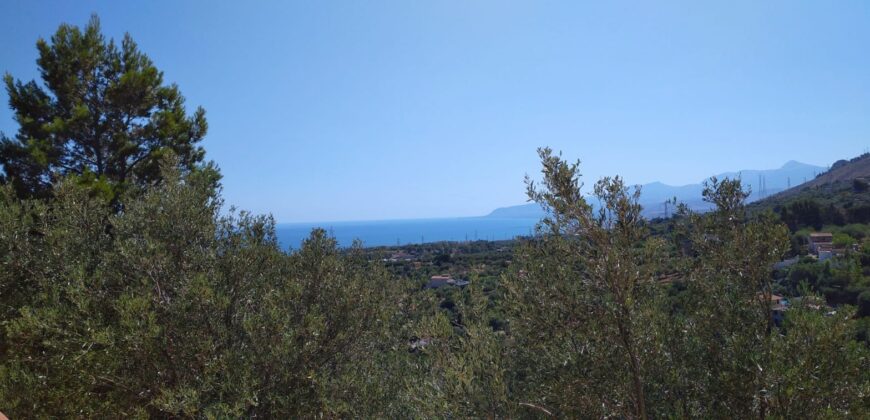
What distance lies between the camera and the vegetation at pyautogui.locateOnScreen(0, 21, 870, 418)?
420cm

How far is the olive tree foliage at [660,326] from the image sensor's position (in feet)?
12.9

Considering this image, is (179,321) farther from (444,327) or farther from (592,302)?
(592,302)

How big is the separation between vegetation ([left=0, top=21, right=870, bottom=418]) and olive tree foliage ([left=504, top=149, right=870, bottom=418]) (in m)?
0.02

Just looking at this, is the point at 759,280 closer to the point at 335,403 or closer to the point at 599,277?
the point at 599,277

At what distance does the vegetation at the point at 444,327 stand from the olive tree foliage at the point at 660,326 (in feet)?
0.06

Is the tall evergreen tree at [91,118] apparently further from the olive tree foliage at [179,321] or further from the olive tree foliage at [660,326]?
the olive tree foliage at [660,326]

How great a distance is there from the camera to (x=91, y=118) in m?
12.6

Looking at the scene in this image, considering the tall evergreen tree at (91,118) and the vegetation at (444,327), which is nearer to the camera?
the vegetation at (444,327)

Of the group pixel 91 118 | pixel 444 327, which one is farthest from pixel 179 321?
pixel 91 118

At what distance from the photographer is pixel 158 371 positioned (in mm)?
5164

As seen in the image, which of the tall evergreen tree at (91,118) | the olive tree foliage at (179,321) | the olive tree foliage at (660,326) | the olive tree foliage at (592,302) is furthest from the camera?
the tall evergreen tree at (91,118)

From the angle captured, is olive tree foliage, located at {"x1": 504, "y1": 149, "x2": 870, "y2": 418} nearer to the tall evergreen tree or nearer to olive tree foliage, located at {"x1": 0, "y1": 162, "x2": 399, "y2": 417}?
olive tree foliage, located at {"x1": 0, "y1": 162, "x2": 399, "y2": 417}

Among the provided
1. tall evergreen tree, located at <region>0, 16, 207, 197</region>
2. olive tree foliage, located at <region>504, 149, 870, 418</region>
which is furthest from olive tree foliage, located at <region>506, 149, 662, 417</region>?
tall evergreen tree, located at <region>0, 16, 207, 197</region>

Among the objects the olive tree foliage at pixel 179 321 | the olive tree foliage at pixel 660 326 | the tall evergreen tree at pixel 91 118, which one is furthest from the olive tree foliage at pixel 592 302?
the tall evergreen tree at pixel 91 118
